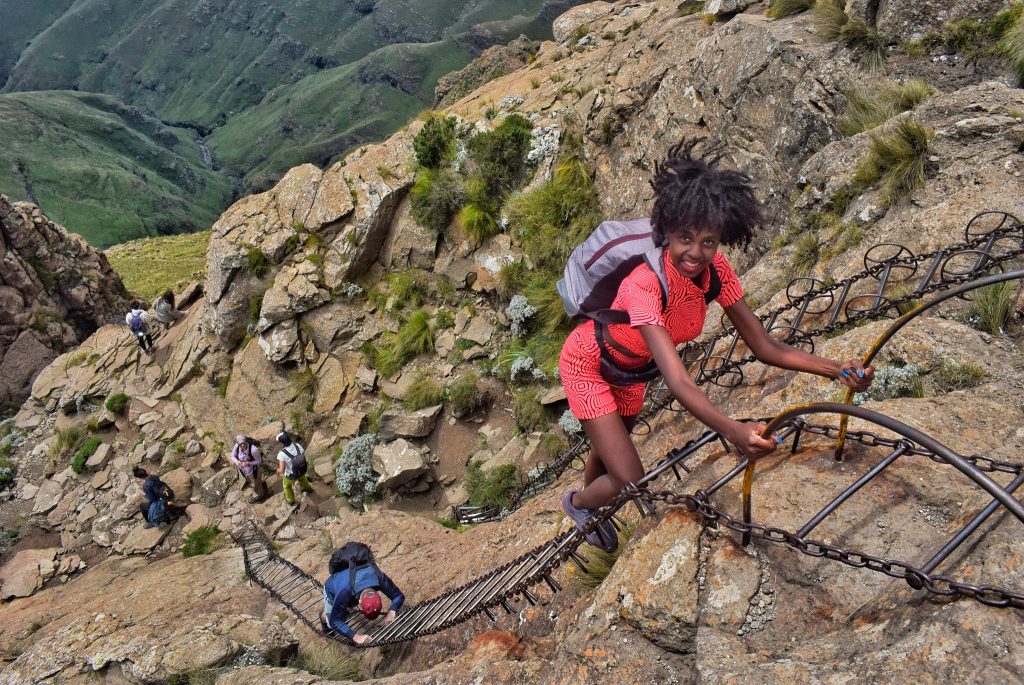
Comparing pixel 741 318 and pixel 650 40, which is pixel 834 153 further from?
pixel 650 40

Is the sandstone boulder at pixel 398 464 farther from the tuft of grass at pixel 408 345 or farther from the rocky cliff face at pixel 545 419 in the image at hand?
the tuft of grass at pixel 408 345

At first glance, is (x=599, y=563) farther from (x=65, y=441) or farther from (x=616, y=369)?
(x=65, y=441)

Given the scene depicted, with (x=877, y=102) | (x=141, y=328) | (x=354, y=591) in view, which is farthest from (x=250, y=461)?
(x=877, y=102)

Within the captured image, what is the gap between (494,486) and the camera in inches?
391

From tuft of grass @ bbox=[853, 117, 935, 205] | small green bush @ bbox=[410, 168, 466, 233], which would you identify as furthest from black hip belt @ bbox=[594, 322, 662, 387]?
small green bush @ bbox=[410, 168, 466, 233]

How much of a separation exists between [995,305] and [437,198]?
11.1 meters

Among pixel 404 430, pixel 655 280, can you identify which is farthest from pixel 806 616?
pixel 404 430

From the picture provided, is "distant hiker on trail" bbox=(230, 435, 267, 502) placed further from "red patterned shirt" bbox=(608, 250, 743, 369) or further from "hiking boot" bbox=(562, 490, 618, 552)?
"red patterned shirt" bbox=(608, 250, 743, 369)

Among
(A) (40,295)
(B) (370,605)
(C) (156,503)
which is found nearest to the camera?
(B) (370,605)

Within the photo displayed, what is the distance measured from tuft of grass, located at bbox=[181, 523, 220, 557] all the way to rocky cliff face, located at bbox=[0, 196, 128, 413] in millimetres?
15717

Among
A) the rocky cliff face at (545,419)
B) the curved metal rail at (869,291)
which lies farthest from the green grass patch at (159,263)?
the curved metal rail at (869,291)

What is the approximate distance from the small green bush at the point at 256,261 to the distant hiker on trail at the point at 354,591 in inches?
403

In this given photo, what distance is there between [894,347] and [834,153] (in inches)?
171

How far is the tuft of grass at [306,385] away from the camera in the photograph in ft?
44.4
